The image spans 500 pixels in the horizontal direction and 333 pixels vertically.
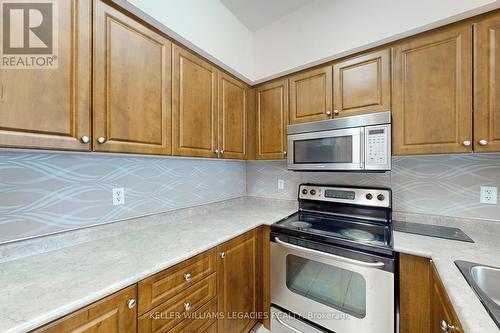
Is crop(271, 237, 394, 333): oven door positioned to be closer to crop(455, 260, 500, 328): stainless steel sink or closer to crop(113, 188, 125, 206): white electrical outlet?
crop(455, 260, 500, 328): stainless steel sink

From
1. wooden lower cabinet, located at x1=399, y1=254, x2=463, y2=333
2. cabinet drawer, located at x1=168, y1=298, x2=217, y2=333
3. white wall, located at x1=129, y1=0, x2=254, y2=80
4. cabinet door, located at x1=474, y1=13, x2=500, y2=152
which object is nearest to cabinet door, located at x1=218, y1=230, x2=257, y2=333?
cabinet drawer, located at x1=168, y1=298, x2=217, y2=333

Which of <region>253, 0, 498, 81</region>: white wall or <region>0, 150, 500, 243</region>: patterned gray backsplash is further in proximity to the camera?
<region>253, 0, 498, 81</region>: white wall

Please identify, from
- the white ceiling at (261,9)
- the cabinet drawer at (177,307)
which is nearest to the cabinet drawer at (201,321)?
the cabinet drawer at (177,307)

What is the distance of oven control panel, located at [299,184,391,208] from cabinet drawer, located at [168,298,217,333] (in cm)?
118

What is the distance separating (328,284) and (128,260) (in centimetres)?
120

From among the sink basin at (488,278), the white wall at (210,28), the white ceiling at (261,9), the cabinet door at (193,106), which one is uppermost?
the white ceiling at (261,9)

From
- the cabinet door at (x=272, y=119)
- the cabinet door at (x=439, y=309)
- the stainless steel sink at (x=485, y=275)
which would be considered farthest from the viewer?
the cabinet door at (x=272, y=119)

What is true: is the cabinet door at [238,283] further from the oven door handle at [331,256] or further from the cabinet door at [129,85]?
the cabinet door at [129,85]

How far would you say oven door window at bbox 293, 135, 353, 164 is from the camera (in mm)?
1524

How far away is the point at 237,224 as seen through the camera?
1586 millimetres

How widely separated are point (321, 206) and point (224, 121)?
1.16m

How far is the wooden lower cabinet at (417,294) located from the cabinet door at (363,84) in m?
0.97

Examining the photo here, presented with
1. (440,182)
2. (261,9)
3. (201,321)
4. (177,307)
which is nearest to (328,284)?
(201,321)

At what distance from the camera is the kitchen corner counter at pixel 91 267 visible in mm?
643
